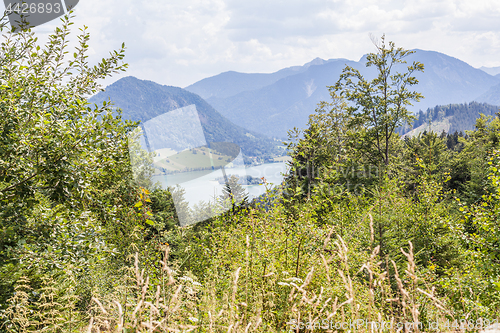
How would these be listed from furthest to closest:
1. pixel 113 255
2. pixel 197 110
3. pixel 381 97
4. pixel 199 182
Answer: pixel 381 97, pixel 199 182, pixel 197 110, pixel 113 255

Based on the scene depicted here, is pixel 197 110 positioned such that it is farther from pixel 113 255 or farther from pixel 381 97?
pixel 381 97

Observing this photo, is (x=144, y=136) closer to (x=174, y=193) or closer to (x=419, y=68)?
(x=174, y=193)

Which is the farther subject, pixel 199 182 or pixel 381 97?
pixel 381 97

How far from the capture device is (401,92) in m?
20.3

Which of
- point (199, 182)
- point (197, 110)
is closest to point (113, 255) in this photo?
point (199, 182)

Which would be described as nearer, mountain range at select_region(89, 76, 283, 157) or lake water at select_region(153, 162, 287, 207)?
lake water at select_region(153, 162, 287, 207)

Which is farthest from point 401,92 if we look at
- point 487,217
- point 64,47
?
point 64,47

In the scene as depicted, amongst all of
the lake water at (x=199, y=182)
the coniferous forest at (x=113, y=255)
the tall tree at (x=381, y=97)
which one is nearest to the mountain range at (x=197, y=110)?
the lake water at (x=199, y=182)

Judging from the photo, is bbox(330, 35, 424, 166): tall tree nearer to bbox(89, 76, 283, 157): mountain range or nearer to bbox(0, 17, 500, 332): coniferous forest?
bbox(89, 76, 283, 157): mountain range

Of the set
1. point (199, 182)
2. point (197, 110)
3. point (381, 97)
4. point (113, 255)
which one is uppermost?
point (381, 97)

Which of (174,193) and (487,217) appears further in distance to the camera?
(174,193)

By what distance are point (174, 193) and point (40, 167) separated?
112 inches

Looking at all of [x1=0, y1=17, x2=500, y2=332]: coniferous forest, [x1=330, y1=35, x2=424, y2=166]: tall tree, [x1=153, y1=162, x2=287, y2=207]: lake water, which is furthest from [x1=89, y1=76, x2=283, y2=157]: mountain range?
[x1=330, y1=35, x2=424, y2=166]: tall tree

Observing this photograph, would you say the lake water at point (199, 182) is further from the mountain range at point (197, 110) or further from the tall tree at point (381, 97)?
the tall tree at point (381, 97)
